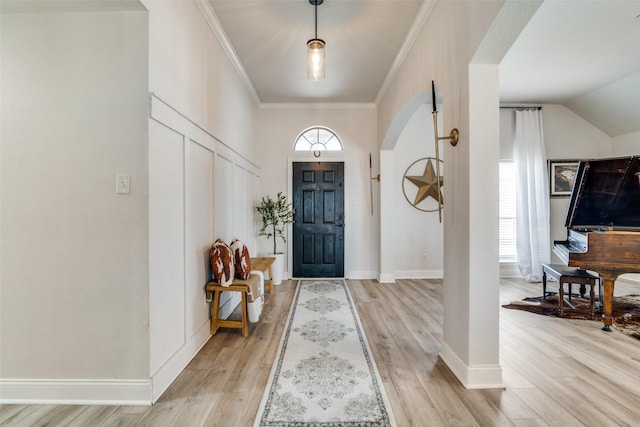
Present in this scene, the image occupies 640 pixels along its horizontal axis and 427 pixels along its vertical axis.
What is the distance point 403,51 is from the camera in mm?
3203

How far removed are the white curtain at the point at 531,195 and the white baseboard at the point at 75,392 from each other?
5388mm

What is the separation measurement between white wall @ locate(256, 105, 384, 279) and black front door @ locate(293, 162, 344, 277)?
0.11 metres

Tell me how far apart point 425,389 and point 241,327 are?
1.63 metres

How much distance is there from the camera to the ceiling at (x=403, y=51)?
8.58 ft

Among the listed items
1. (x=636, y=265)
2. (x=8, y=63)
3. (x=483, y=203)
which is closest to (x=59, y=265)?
(x=8, y=63)

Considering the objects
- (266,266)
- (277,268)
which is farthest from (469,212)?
(277,268)

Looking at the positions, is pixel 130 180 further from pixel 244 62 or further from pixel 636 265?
pixel 636 265

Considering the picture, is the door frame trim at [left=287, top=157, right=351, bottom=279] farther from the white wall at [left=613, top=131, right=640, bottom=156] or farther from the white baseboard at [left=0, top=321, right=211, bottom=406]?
the white wall at [left=613, top=131, right=640, bottom=156]

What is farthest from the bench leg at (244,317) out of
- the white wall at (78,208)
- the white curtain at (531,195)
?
the white curtain at (531,195)

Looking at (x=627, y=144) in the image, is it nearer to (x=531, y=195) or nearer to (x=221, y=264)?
(x=531, y=195)

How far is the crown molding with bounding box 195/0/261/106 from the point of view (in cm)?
250

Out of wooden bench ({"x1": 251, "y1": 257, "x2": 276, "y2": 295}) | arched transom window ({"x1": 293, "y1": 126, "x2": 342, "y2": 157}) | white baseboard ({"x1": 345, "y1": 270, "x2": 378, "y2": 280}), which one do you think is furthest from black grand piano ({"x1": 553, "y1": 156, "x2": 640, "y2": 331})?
arched transom window ({"x1": 293, "y1": 126, "x2": 342, "y2": 157})

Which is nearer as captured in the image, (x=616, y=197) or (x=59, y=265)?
(x=59, y=265)

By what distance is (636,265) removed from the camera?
2.62 m
